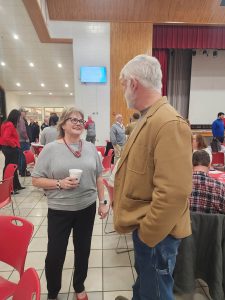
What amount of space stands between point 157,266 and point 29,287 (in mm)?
603

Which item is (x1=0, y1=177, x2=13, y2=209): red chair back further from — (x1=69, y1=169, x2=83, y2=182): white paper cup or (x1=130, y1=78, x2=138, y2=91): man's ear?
(x1=130, y1=78, x2=138, y2=91): man's ear

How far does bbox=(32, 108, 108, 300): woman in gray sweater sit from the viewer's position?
5.40ft

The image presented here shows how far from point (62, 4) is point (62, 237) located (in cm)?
746

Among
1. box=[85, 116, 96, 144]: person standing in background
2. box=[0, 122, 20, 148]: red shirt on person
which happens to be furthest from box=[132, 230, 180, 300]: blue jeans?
box=[85, 116, 96, 144]: person standing in background

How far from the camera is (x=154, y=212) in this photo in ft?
3.31

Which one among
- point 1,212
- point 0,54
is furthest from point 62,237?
point 0,54

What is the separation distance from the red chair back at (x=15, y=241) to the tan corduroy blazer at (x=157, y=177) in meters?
0.58

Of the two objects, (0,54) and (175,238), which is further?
(0,54)

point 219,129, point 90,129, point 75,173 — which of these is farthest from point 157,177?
point 219,129

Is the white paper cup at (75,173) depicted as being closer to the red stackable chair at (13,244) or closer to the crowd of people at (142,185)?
the crowd of people at (142,185)

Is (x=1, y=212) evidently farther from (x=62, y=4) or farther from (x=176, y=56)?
(x=176, y=56)

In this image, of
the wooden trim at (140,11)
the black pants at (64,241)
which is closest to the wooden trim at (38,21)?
the wooden trim at (140,11)

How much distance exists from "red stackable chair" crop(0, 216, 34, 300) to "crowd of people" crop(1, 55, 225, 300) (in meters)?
0.30

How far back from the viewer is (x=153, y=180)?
1.04 m
